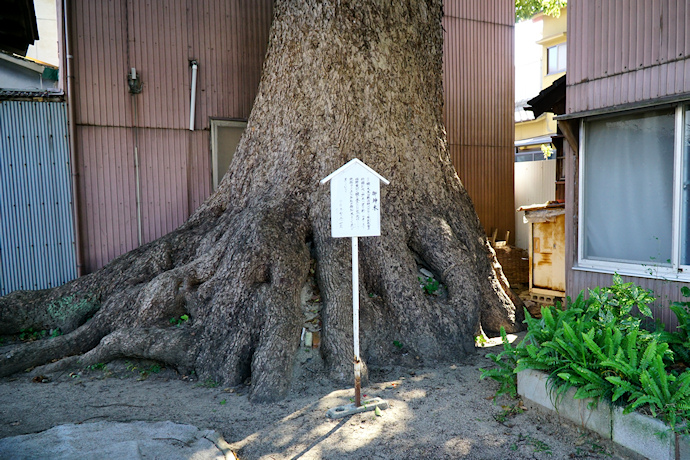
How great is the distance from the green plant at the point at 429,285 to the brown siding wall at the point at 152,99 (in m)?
4.14

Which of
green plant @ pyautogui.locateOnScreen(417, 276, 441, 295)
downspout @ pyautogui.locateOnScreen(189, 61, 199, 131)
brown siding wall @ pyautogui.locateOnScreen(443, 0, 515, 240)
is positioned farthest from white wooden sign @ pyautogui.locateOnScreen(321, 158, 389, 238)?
brown siding wall @ pyautogui.locateOnScreen(443, 0, 515, 240)

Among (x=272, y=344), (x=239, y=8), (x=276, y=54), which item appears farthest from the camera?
(x=239, y=8)

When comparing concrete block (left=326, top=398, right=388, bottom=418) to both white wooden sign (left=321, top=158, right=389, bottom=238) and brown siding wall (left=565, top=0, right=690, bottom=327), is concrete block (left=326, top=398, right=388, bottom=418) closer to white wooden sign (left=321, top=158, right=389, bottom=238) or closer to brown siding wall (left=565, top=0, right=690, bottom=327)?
white wooden sign (left=321, top=158, right=389, bottom=238)

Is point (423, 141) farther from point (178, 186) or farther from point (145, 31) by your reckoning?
point (145, 31)

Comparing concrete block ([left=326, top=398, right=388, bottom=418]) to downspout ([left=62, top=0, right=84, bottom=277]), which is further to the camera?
downspout ([left=62, top=0, right=84, bottom=277])

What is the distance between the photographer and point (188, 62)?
28.4 feet

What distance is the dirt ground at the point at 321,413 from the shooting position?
14.3 feet

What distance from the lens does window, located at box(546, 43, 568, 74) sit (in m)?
23.0

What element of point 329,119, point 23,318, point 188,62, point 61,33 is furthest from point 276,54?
point 23,318

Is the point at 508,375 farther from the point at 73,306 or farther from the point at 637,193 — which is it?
the point at 73,306

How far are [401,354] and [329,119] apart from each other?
3.35 meters

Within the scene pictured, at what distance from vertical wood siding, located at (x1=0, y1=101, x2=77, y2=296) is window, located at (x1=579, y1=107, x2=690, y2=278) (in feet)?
24.3

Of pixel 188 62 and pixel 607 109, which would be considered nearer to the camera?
pixel 607 109

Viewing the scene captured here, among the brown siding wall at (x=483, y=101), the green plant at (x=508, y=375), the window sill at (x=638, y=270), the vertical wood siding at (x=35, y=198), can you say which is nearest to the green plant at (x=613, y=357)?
the green plant at (x=508, y=375)
